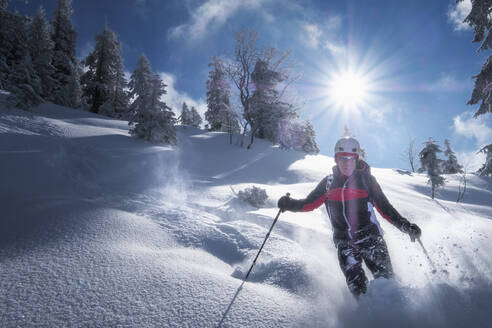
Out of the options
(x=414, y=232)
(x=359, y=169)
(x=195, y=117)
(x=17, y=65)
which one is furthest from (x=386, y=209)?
(x=195, y=117)

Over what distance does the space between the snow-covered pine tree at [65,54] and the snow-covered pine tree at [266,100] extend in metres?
21.4

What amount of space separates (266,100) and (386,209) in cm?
2336

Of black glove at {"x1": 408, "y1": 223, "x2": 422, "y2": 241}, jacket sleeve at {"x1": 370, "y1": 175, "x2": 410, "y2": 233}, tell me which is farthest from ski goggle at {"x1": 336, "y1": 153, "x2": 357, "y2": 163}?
black glove at {"x1": 408, "y1": 223, "x2": 422, "y2": 241}

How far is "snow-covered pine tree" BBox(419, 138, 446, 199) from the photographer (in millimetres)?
22750

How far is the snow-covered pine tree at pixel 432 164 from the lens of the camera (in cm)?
2275

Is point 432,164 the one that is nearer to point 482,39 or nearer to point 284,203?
point 482,39

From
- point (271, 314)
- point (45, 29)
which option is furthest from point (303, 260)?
point (45, 29)

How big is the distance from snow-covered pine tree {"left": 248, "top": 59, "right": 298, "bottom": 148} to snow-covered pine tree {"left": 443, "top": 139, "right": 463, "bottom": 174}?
3489cm

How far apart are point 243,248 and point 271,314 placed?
1.66 metres

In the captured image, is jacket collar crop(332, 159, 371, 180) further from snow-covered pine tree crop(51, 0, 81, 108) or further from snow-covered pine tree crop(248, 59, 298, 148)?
snow-covered pine tree crop(51, 0, 81, 108)

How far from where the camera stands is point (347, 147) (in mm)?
3131

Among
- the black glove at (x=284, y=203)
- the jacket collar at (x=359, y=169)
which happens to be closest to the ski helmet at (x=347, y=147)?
the jacket collar at (x=359, y=169)

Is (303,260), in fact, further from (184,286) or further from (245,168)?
(245,168)

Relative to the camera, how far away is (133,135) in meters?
15.2
